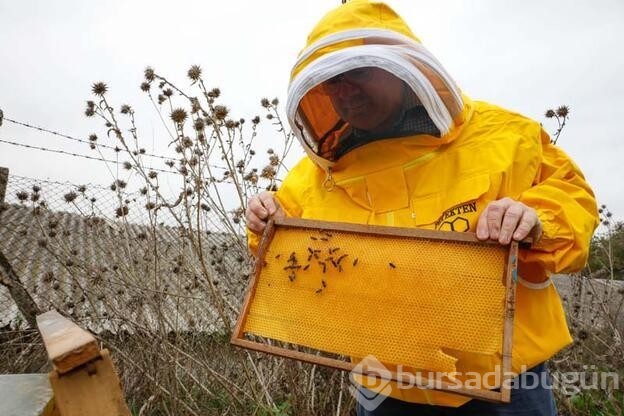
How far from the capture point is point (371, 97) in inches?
74.9

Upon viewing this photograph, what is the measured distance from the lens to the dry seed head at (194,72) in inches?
121

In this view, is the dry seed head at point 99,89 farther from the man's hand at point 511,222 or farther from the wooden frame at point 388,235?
the man's hand at point 511,222

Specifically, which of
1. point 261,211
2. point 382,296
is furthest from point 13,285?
point 382,296

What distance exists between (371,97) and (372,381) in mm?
1156

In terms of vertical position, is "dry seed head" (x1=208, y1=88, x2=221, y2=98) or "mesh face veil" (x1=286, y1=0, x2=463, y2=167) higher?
"dry seed head" (x1=208, y1=88, x2=221, y2=98)

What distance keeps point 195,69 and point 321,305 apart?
2.02 m

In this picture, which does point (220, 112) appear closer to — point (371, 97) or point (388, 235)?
point (371, 97)

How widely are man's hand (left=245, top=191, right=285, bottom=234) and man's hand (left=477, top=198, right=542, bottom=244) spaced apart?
Answer: 0.86m

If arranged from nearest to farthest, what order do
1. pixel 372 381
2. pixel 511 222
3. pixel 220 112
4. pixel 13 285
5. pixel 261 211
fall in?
pixel 511 222
pixel 372 381
pixel 261 211
pixel 220 112
pixel 13 285

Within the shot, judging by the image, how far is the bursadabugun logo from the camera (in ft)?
4.95

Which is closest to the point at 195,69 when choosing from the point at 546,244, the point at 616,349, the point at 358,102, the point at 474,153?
the point at 358,102

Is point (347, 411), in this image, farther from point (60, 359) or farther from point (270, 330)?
point (60, 359)

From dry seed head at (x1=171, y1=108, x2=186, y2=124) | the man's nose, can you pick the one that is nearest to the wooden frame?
the man's nose

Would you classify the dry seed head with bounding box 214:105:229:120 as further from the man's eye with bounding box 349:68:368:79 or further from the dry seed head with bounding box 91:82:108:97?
the man's eye with bounding box 349:68:368:79
